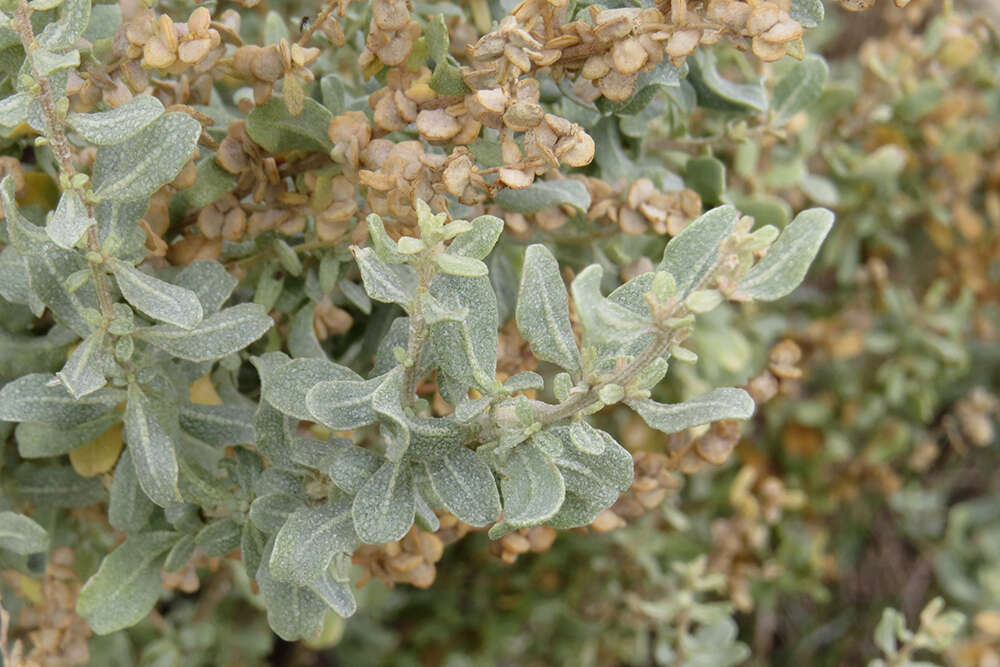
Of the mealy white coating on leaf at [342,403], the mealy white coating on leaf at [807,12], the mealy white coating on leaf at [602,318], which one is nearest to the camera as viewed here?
the mealy white coating on leaf at [602,318]

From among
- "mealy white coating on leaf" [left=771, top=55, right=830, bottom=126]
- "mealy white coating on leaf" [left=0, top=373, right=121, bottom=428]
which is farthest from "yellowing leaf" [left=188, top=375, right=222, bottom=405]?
"mealy white coating on leaf" [left=771, top=55, right=830, bottom=126]

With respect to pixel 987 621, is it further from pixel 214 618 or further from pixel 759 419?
pixel 214 618

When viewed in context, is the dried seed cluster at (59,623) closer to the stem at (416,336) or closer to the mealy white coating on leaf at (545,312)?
the stem at (416,336)

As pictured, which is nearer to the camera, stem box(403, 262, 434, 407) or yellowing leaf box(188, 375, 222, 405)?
stem box(403, 262, 434, 407)

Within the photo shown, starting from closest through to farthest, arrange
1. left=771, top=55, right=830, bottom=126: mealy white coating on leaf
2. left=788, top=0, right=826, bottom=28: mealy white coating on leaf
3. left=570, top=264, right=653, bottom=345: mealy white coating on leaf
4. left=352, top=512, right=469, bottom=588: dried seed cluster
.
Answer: left=570, top=264, right=653, bottom=345: mealy white coating on leaf < left=788, top=0, right=826, bottom=28: mealy white coating on leaf < left=352, top=512, right=469, bottom=588: dried seed cluster < left=771, top=55, right=830, bottom=126: mealy white coating on leaf

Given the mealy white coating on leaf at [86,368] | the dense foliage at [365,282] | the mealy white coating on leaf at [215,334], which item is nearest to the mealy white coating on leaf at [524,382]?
the dense foliage at [365,282]

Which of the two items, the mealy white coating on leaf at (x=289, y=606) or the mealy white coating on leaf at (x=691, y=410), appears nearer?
the mealy white coating on leaf at (x=691, y=410)

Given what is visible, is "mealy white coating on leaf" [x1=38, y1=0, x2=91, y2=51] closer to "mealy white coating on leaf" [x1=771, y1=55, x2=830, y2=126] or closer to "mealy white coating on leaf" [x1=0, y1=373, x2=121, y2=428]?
"mealy white coating on leaf" [x1=0, y1=373, x2=121, y2=428]
